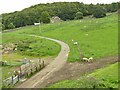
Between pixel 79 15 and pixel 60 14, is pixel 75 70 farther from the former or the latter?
pixel 60 14

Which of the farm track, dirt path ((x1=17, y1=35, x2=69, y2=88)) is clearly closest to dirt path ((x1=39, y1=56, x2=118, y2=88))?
the farm track

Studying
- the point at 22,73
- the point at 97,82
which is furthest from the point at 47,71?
the point at 97,82

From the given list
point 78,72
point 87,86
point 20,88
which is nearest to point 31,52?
point 78,72

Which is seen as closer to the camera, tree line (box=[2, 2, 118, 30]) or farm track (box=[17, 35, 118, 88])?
farm track (box=[17, 35, 118, 88])

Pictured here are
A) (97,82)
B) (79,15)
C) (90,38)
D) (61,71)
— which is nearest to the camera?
(97,82)

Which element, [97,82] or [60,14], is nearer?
[97,82]

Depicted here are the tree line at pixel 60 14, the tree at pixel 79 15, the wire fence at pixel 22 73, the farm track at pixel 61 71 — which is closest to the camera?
→ the wire fence at pixel 22 73

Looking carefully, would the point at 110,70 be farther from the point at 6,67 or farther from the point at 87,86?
the point at 6,67

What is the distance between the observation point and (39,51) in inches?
2458

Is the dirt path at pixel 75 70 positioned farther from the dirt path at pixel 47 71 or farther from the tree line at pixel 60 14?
the tree line at pixel 60 14

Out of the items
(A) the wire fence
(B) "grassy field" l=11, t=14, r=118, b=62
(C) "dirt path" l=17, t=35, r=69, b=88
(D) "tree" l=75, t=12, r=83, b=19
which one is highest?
(D) "tree" l=75, t=12, r=83, b=19

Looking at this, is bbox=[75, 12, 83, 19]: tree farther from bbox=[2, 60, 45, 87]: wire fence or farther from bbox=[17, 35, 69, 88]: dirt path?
bbox=[2, 60, 45, 87]: wire fence

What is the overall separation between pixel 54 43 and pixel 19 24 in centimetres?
6751

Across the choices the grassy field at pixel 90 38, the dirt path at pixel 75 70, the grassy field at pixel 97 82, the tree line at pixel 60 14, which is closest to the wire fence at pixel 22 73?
the dirt path at pixel 75 70
